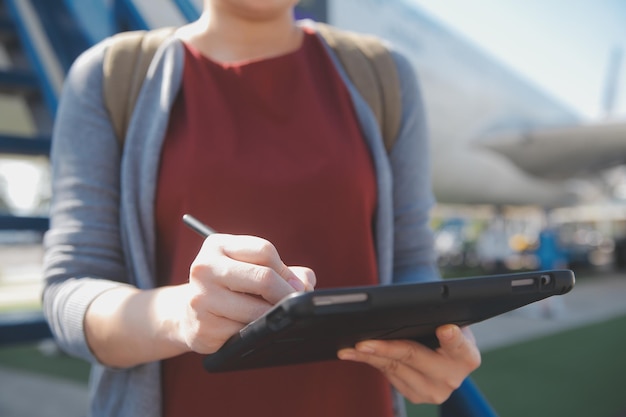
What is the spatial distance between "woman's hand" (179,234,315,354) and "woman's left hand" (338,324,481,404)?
123 millimetres

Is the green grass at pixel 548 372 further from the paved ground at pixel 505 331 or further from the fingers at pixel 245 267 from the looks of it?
the fingers at pixel 245 267

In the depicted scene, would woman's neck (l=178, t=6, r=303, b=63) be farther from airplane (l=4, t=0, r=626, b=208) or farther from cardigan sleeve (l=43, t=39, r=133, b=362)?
airplane (l=4, t=0, r=626, b=208)

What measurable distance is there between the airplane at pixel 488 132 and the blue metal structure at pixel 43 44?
82.0 inches

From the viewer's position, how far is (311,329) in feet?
1.13

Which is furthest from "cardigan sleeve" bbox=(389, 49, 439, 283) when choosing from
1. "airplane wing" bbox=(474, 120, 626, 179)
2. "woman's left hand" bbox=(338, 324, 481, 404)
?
"airplane wing" bbox=(474, 120, 626, 179)

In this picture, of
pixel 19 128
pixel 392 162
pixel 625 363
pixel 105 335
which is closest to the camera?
pixel 105 335

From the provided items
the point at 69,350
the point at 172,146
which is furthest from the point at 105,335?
the point at 172,146

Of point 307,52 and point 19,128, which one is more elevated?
point 307,52

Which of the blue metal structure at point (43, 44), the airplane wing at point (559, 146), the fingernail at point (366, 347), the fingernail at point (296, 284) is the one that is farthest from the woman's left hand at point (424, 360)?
the airplane wing at point (559, 146)

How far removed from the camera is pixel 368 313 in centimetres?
33

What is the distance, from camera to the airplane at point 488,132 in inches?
201

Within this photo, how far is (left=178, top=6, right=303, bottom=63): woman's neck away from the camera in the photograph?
64 centimetres

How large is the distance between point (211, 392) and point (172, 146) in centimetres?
26

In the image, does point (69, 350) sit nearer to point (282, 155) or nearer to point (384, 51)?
point (282, 155)
